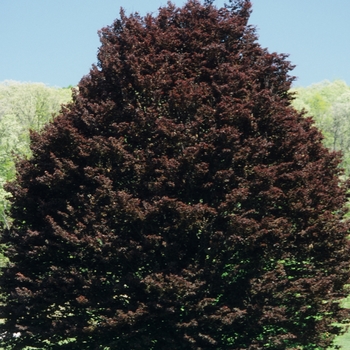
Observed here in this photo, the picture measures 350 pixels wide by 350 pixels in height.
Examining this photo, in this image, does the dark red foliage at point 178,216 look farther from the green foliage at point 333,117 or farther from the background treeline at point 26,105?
the green foliage at point 333,117

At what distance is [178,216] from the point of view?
10.2 meters

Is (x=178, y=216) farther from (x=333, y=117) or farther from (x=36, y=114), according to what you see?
(x=333, y=117)

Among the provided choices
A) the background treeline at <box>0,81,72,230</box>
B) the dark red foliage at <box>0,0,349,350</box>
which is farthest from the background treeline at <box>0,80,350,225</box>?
the dark red foliage at <box>0,0,349,350</box>

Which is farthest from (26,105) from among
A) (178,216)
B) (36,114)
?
(178,216)

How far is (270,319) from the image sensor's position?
33.6 ft

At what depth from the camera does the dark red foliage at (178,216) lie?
10273 millimetres

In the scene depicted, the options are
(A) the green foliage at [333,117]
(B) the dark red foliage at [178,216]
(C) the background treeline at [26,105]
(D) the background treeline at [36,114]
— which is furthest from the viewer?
(A) the green foliage at [333,117]

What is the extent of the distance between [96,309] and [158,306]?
1576 millimetres

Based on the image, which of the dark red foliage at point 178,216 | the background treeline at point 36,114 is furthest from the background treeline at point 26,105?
the dark red foliage at point 178,216

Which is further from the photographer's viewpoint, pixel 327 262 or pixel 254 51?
pixel 254 51

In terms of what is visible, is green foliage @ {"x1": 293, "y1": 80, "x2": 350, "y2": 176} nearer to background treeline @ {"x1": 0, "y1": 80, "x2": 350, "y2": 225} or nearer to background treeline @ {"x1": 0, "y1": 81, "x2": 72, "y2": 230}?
background treeline @ {"x1": 0, "y1": 80, "x2": 350, "y2": 225}

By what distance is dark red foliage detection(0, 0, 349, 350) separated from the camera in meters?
10.3

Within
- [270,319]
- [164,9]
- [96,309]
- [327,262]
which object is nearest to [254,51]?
[164,9]

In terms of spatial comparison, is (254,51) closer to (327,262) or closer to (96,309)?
(327,262)
